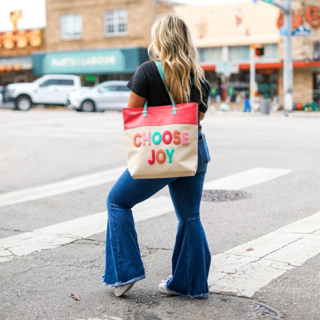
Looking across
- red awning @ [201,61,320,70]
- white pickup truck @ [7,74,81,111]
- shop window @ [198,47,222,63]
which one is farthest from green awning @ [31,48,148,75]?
white pickup truck @ [7,74,81,111]

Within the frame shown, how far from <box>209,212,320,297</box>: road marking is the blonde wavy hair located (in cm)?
145

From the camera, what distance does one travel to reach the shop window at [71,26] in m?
39.8

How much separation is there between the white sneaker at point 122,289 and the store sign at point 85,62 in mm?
33937

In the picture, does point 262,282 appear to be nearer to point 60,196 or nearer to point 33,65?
point 60,196

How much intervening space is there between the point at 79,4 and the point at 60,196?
3298 cm

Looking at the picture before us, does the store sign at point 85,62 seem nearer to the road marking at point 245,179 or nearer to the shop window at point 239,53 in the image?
the shop window at point 239,53

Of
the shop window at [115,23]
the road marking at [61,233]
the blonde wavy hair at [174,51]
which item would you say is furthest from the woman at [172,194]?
the shop window at [115,23]

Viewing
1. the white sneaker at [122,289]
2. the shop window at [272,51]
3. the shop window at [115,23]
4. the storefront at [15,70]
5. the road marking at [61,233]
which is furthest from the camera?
the storefront at [15,70]

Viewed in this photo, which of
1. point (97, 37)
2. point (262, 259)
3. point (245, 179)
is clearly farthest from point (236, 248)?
point (97, 37)

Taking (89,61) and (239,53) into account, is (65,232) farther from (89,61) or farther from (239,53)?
(89,61)

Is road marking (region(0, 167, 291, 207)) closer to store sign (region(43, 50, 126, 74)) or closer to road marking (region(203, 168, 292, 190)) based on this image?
road marking (region(203, 168, 292, 190))

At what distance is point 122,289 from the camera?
407 centimetres

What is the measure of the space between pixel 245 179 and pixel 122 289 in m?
5.23

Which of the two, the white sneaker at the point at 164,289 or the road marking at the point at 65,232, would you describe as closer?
the white sneaker at the point at 164,289
